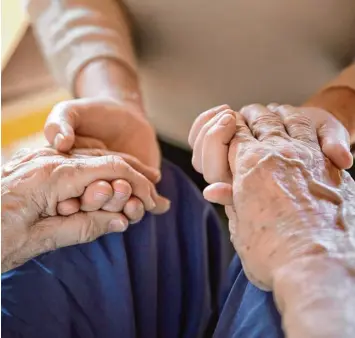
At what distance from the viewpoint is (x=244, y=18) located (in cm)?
87

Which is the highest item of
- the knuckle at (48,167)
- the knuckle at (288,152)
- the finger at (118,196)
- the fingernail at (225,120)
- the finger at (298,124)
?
the fingernail at (225,120)

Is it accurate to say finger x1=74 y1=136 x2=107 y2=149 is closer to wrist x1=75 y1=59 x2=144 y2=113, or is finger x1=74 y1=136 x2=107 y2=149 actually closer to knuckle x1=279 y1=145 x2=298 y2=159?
wrist x1=75 y1=59 x2=144 y2=113

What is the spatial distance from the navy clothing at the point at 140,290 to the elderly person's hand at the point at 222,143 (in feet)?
0.36

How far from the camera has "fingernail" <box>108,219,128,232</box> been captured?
70 cm

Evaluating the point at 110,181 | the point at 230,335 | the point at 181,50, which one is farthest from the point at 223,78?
the point at 230,335

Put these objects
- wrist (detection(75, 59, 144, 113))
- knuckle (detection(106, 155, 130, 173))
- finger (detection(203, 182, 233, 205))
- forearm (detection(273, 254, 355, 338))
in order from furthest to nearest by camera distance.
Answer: wrist (detection(75, 59, 144, 113)), knuckle (detection(106, 155, 130, 173)), finger (detection(203, 182, 233, 205)), forearm (detection(273, 254, 355, 338))

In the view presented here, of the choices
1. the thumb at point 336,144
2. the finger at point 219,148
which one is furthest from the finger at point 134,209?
the thumb at point 336,144

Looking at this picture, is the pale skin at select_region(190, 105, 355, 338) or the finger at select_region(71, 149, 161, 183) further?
the finger at select_region(71, 149, 161, 183)

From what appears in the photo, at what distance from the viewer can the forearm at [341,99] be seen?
2.59 feet

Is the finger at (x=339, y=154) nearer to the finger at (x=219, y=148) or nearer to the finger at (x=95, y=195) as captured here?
the finger at (x=219, y=148)

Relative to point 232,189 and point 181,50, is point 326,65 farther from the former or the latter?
point 232,189

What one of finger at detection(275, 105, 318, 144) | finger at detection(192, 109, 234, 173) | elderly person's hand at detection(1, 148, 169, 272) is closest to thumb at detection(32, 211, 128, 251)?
elderly person's hand at detection(1, 148, 169, 272)

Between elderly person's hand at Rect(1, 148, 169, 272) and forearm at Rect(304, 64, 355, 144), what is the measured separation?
0.26 metres

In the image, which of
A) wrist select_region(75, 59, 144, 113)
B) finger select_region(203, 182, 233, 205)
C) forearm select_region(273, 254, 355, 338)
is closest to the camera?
forearm select_region(273, 254, 355, 338)
